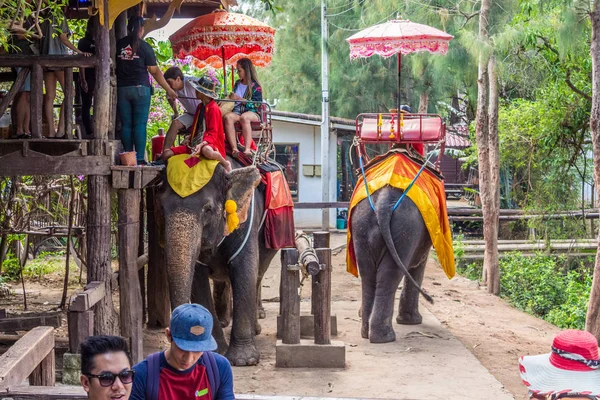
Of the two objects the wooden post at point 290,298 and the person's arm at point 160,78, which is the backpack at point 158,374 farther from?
the person's arm at point 160,78

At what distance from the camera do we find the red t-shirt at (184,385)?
4172 millimetres

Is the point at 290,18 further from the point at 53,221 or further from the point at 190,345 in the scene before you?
the point at 190,345

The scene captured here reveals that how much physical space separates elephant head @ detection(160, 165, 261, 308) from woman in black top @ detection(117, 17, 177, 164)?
0.68 meters

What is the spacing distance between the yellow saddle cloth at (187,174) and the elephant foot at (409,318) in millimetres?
3548

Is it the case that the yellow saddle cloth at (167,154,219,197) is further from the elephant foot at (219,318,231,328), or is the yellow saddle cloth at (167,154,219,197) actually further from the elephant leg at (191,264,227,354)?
the elephant foot at (219,318,231,328)

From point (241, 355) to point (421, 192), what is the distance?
8.80 feet

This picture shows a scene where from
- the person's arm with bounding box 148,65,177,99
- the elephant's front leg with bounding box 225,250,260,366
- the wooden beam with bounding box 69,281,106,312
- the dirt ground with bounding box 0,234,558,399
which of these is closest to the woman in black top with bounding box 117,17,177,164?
the person's arm with bounding box 148,65,177,99

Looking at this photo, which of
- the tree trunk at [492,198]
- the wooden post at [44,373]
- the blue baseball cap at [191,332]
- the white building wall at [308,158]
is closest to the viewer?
the blue baseball cap at [191,332]

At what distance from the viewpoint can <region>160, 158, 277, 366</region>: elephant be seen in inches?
317

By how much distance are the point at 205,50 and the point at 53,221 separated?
128 inches

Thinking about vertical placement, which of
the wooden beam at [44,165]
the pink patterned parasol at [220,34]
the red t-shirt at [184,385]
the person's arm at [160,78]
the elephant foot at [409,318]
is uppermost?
the pink patterned parasol at [220,34]

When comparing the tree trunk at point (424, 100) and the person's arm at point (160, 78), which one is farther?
the tree trunk at point (424, 100)

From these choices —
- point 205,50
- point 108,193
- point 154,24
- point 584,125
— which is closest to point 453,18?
point 584,125

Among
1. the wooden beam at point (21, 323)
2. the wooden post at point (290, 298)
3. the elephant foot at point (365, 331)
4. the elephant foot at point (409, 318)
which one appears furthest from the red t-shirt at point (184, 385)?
the elephant foot at point (409, 318)
